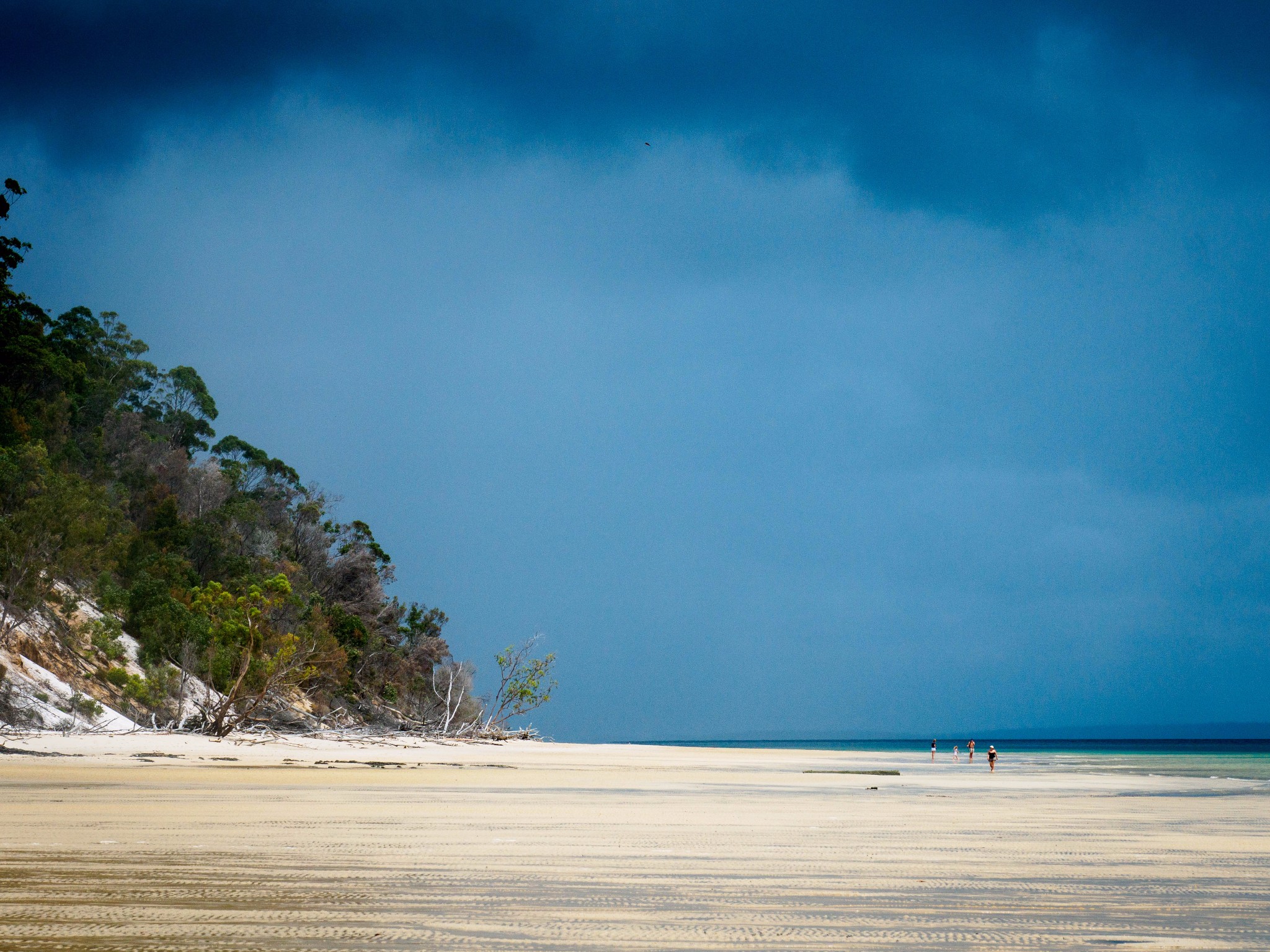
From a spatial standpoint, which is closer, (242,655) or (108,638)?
(108,638)

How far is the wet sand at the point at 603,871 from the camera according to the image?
482 cm

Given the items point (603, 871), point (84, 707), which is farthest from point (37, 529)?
point (603, 871)

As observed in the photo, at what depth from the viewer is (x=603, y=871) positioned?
6945 millimetres

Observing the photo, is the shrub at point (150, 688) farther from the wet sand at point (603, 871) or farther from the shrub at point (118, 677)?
the wet sand at point (603, 871)

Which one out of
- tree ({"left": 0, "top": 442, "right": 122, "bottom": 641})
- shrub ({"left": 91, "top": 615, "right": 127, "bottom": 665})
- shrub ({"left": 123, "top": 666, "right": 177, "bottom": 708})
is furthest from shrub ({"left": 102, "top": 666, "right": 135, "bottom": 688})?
tree ({"left": 0, "top": 442, "right": 122, "bottom": 641})

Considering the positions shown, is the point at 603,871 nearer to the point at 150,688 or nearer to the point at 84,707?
the point at 84,707

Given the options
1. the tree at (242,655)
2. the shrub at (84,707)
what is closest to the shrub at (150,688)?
the tree at (242,655)

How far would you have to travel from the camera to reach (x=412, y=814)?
11.2 meters

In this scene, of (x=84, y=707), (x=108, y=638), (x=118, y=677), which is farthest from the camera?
(x=108, y=638)

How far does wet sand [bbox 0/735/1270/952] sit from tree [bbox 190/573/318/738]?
54.7 feet

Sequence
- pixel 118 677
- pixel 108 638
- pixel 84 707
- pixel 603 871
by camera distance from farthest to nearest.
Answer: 1. pixel 108 638
2. pixel 118 677
3. pixel 84 707
4. pixel 603 871

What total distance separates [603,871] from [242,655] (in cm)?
3301

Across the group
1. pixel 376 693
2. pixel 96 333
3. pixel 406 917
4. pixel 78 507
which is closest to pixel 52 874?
pixel 406 917

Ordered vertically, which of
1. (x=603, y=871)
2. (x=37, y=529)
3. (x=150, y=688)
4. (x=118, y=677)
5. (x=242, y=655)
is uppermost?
(x=37, y=529)
